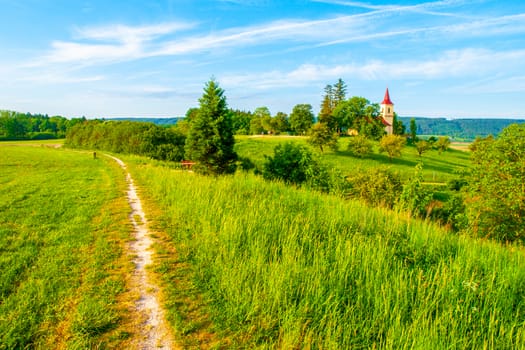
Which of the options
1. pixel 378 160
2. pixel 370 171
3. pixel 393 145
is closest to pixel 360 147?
pixel 378 160

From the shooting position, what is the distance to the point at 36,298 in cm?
384

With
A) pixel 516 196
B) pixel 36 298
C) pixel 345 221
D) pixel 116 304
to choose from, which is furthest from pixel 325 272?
pixel 516 196

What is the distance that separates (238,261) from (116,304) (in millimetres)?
1890

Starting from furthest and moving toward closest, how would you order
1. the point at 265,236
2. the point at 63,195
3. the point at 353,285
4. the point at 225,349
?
the point at 63,195 → the point at 265,236 → the point at 353,285 → the point at 225,349

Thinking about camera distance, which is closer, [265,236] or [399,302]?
[399,302]

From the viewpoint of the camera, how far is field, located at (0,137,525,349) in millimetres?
3090

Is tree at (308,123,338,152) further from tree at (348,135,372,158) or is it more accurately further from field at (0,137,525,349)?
field at (0,137,525,349)

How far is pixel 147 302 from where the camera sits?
3.90 m

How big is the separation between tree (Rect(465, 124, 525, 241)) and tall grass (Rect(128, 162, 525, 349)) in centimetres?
1127

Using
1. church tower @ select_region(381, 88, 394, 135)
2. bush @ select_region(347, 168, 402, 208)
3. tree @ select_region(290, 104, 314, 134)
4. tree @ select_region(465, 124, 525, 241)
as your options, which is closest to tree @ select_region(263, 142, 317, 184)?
bush @ select_region(347, 168, 402, 208)

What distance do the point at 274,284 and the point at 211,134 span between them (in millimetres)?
24596

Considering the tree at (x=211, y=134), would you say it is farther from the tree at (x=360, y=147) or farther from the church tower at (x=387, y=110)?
the church tower at (x=387, y=110)

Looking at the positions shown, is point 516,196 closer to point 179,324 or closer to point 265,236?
point 265,236

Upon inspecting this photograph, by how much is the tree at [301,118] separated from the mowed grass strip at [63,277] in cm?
7408
